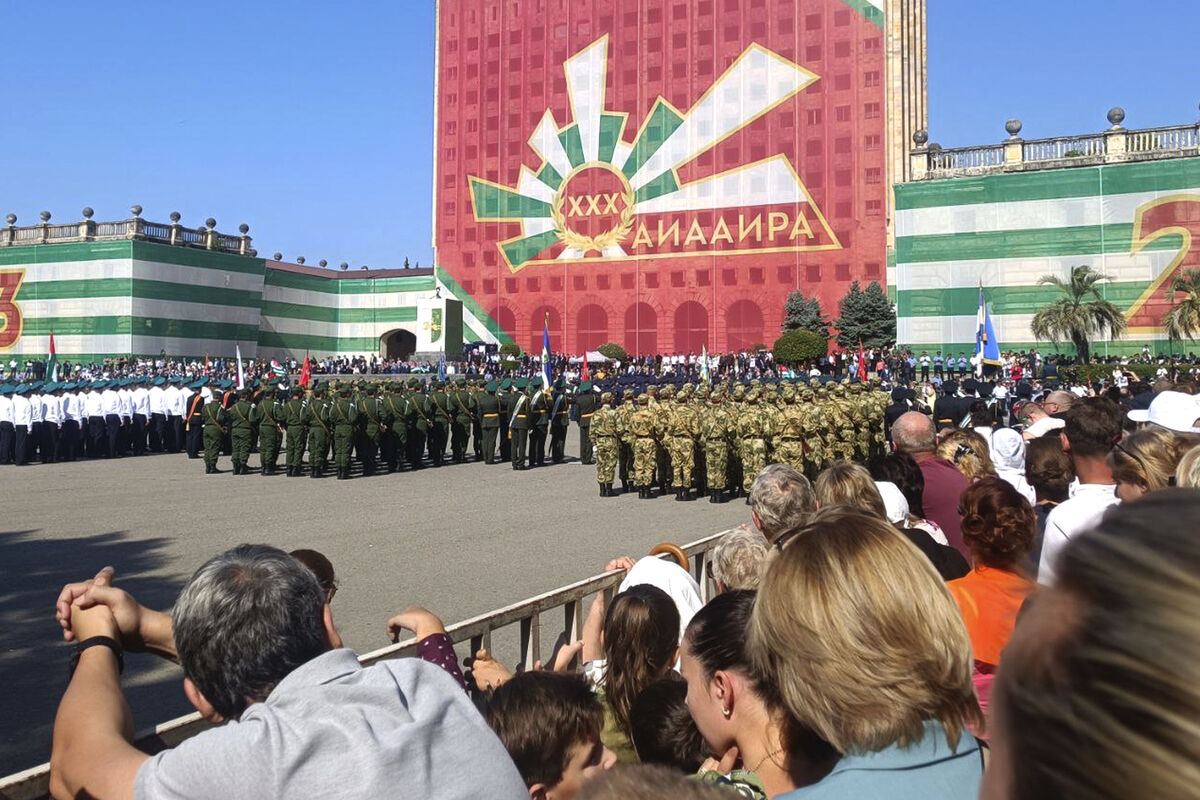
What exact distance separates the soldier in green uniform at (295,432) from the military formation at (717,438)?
214 inches

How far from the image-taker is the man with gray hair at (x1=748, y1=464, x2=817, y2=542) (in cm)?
417

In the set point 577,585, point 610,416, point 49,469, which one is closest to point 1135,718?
point 577,585

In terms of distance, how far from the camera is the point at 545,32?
179 feet

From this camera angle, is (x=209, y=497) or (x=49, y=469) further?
(x=49, y=469)

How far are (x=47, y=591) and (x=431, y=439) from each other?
1122 centimetres

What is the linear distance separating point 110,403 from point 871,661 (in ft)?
72.6

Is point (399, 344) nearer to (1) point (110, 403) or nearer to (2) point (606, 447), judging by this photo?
(1) point (110, 403)

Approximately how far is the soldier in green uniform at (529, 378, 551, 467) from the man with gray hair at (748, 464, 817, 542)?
14671 mm

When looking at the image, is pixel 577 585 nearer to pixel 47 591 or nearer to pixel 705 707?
pixel 705 707

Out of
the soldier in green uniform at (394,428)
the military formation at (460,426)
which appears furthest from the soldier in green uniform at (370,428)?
the soldier in green uniform at (394,428)

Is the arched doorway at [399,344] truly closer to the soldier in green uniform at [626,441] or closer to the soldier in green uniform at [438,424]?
the soldier in green uniform at [438,424]

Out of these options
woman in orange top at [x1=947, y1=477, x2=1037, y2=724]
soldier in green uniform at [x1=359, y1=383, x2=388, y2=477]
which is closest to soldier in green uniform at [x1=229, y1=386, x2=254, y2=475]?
soldier in green uniform at [x1=359, y1=383, x2=388, y2=477]

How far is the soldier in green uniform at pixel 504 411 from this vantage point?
19.6 meters

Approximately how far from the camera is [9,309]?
52.8m
